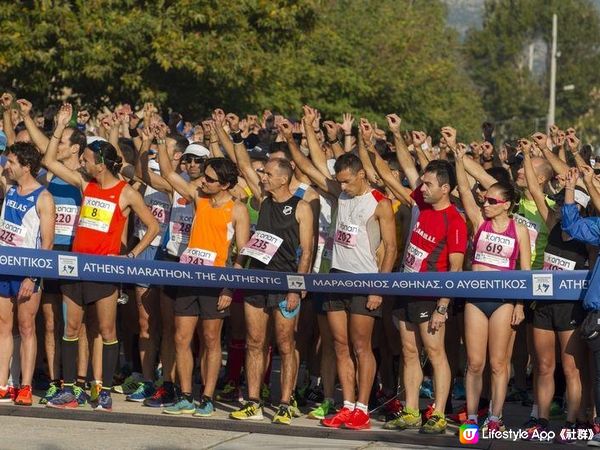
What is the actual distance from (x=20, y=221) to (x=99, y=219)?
0.62 meters

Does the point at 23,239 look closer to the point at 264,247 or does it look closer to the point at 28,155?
the point at 28,155

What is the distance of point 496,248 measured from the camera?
11656mm

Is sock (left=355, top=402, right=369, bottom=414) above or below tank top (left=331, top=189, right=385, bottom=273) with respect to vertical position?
below

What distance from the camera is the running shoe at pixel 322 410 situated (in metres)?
12.5

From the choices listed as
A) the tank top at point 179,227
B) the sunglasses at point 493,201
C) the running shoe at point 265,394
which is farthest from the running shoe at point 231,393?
the sunglasses at point 493,201

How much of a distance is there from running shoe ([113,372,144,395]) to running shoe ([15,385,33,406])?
131cm

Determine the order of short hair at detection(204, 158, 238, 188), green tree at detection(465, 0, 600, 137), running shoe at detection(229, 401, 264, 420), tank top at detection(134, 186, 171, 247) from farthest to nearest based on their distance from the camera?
green tree at detection(465, 0, 600, 137)
tank top at detection(134, 186, 171, 247)
short hair at detection(204, 158, 238, 188)
running shoe at detection(229, 401, 264, 420)

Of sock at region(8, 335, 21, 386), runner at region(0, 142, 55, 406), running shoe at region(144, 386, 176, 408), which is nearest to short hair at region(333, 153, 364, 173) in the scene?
runner at region(0, 142, 55, 406)

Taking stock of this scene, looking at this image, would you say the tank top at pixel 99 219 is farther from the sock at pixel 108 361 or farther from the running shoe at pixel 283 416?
the running shoe at pixel 283 416

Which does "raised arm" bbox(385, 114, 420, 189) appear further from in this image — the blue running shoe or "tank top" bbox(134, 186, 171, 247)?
the blue running shoe

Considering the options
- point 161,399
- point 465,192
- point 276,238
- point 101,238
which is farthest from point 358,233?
point 161,399

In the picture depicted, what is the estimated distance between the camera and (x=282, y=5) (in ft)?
91.2

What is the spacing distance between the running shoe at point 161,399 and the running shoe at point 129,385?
633 millimetres

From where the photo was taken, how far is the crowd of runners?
38.4ft
